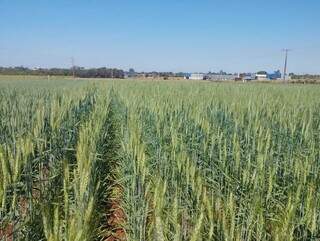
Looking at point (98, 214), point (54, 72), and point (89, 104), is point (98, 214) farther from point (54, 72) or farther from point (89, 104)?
point (54, 72)

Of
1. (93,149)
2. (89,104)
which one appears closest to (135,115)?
(93,149)

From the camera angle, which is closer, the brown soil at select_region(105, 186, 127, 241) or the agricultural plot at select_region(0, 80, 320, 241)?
the agricultural plot at select_region(0, 80, 320, 241)

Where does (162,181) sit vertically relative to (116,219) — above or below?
above

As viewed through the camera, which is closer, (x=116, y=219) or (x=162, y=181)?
(x=162, y=181)

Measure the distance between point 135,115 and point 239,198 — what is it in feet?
9.11

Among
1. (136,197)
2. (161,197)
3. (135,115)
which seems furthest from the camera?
(135,115)

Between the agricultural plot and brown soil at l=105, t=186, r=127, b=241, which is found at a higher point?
the agricultural plot

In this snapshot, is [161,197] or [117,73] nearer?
[161,197]

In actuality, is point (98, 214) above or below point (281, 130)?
below

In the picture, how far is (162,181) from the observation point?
8.73 feet

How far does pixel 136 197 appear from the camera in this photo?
292cm

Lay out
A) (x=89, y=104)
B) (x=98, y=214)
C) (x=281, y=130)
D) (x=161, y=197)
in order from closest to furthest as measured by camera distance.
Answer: (x=161, y=197) → (x=98, y=214) → (x=281, y=130) → (x=89, y=104)

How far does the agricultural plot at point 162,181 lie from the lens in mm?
2154

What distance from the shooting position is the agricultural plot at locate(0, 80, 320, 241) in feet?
7.07
